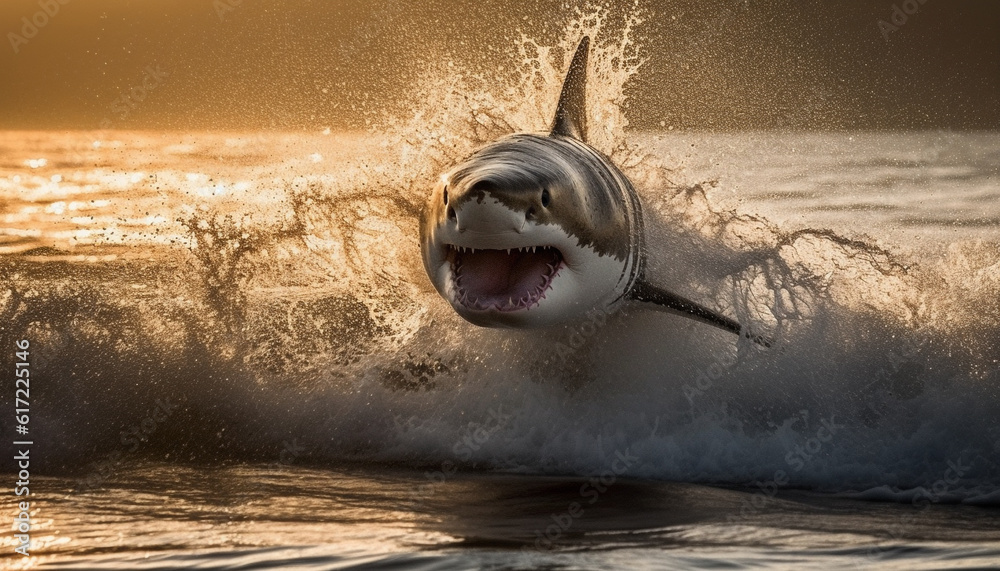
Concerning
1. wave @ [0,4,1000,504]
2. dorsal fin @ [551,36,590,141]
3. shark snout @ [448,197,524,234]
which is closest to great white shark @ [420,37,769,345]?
shark snout @ [448,197,524,234]

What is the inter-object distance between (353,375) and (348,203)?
179cm

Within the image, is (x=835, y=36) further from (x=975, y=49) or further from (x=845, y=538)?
(x=845, y=538)

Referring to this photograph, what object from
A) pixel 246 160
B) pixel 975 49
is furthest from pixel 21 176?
pixel 975 49

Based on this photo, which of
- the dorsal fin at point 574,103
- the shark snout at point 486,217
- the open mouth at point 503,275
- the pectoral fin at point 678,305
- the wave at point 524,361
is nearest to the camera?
the shark snout at point 486,217

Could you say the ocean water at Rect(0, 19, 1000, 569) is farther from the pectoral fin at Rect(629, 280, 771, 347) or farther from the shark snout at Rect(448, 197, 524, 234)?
the shark snout at Rect(448, 197, 524, 234)

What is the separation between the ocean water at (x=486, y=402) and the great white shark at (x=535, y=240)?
0.54m

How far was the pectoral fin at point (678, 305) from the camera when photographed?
6590mm

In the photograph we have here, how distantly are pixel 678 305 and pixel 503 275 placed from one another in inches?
59.5

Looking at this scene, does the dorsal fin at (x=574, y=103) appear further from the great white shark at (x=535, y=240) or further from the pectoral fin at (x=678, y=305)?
the pectoral fin at (x=678, y=305)

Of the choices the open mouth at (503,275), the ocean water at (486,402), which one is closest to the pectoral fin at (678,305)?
the ocean water at (486,402)

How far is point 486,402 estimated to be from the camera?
22.0 ft

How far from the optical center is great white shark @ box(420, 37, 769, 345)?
527cm

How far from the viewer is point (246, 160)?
2884 centimetres

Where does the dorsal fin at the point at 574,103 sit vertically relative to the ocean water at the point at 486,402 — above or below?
above
